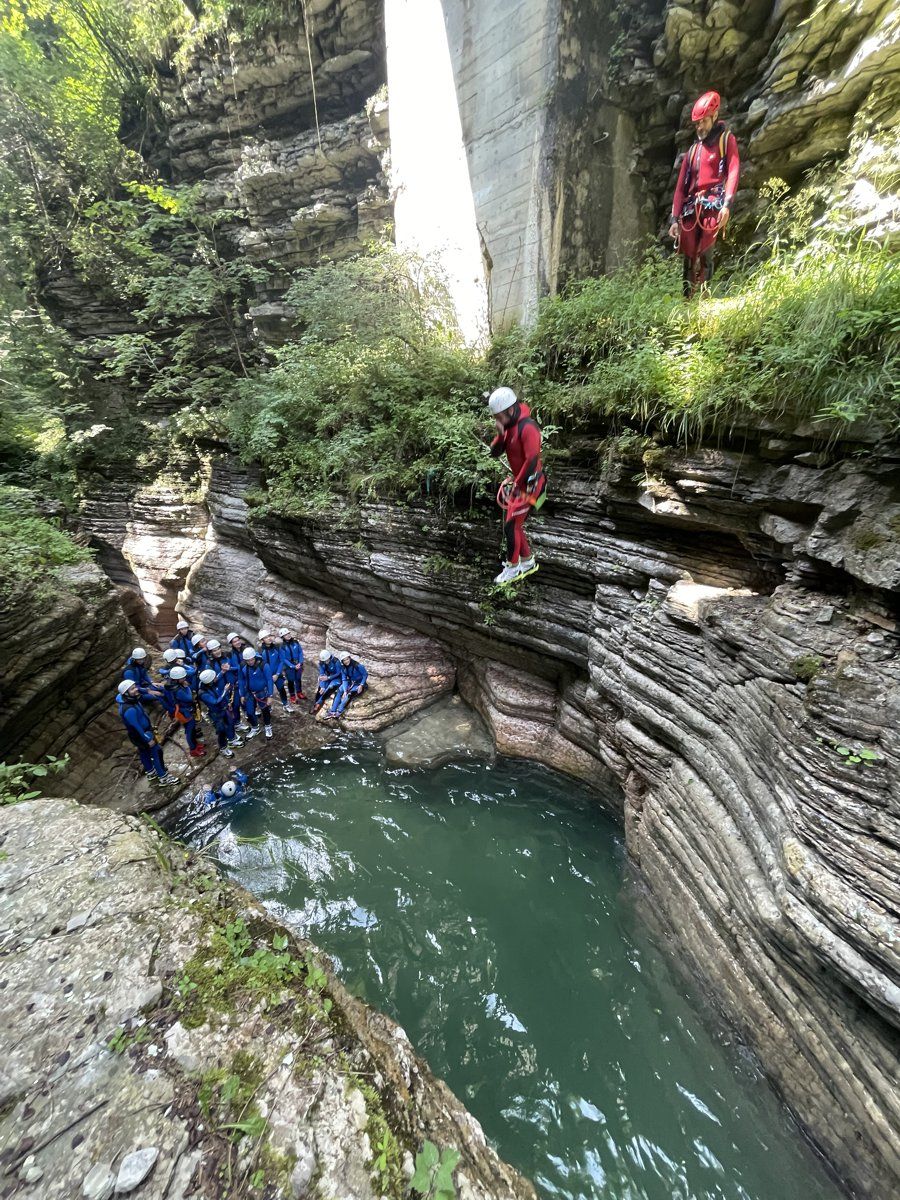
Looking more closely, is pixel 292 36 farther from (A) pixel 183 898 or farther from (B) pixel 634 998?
(B) pixel 634 998

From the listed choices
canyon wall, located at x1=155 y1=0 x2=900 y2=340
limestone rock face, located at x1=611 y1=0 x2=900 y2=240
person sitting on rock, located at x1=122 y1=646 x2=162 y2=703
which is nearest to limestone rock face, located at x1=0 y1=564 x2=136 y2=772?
person sitting on rock, located at x1=122 y1=646 x2=162 y2=703

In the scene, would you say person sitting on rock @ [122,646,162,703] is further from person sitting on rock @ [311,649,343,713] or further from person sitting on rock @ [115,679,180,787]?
person sitting on rock @ [311,649,343,713]

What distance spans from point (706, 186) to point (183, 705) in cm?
907

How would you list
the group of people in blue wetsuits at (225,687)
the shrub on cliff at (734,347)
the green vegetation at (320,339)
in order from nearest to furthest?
the shrub on cliff at (734,347) → the green vegetation at (320,339) → the group of people in blue wetsuits at (225,687)

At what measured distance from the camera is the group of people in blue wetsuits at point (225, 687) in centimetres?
702

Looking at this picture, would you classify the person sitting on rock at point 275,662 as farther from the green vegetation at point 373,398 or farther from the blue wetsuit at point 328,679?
the green vegetation at point 373,398

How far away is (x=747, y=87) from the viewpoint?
18.6ft

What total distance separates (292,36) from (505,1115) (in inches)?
642

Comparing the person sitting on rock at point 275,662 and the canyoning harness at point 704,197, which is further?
the person sitting on rock at point 275,662

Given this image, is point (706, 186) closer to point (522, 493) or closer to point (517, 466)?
point (517, 466)

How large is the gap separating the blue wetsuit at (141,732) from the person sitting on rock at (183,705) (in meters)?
0.45

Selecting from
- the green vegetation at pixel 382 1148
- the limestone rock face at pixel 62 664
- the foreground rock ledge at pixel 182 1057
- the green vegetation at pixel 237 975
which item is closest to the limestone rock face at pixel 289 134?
the limestone rock face at pixel 62 664

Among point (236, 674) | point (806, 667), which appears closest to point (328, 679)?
point (236, 674)

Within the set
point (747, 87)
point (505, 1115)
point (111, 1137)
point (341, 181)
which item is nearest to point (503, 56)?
point (747, 87)
